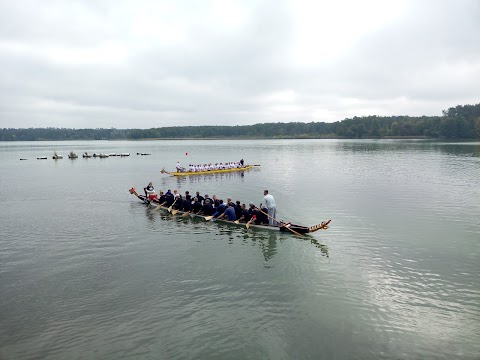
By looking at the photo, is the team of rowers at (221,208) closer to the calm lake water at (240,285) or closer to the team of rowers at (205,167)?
the calm lake water at (240,285)

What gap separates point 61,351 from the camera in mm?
9859

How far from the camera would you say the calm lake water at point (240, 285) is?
33.2 feet

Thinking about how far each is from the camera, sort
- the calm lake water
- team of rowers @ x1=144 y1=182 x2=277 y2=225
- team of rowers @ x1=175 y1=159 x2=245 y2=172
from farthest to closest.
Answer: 1. team of rowers @ x1=175 y1=159 x2=245 y2=172
2. team of rowers @ x1=144 y1=182 x2=277 y2=225
3. the calm lake water

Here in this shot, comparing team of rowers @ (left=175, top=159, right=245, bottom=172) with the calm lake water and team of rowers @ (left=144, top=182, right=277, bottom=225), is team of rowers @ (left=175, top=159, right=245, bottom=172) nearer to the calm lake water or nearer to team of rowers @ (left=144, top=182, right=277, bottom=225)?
team of rowers @ (left=144, top=182, right=277, bottom=225)

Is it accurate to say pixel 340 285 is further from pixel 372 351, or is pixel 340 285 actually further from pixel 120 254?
pixel 120 254

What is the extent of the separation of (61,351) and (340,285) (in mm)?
9302

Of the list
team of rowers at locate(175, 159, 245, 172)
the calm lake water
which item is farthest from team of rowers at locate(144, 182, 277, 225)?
team of rowers at locate(175, 159, 245, 172)

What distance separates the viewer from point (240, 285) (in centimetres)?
1377

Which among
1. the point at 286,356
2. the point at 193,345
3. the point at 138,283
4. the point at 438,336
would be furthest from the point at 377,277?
the point at 138,283

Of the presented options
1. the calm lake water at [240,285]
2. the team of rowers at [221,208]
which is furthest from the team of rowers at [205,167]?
the calm lake water at [240,285]

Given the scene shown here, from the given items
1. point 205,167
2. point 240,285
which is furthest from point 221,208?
point 205,167

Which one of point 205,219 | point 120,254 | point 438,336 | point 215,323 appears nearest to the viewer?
point 438,336

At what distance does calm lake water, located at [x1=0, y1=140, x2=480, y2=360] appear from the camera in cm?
1013

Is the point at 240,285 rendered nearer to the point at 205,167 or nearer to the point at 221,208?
the point at 221,208
